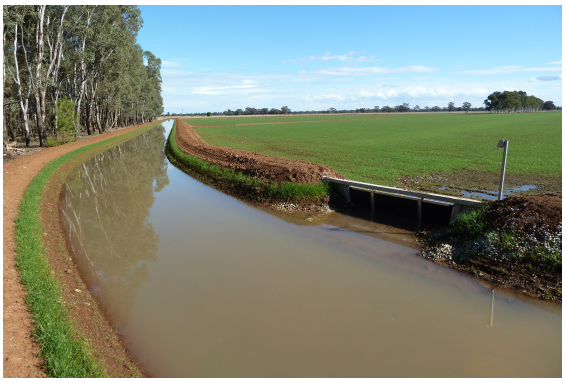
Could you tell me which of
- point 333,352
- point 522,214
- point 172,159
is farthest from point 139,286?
point 172,159

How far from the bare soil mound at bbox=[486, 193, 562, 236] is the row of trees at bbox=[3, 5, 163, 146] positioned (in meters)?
27.6

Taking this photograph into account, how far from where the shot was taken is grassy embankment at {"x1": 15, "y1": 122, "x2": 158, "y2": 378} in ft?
16.5

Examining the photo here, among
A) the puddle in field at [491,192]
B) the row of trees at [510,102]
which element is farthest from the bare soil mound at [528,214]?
the row of trees at [510,102]

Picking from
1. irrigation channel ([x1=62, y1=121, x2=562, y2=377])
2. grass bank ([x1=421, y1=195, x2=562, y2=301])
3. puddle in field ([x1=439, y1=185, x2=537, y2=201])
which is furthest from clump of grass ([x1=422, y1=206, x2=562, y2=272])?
puddle in field ([x1=439, y1=185, x2=537, y2=201])

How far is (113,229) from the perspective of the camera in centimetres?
1164

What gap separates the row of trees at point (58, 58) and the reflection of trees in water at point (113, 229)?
1088 cm

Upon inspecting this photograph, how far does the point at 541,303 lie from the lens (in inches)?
279

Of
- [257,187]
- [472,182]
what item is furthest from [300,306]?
[472,182]

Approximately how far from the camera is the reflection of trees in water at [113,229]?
7875 mm

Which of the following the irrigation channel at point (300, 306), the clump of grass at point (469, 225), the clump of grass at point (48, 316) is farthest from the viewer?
the clump of grass at point (469, 225)

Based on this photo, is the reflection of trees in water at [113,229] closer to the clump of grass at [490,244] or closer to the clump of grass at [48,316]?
the clump of grass at [48,316]

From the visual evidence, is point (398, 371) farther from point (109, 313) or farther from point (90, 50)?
point (90, 50)
